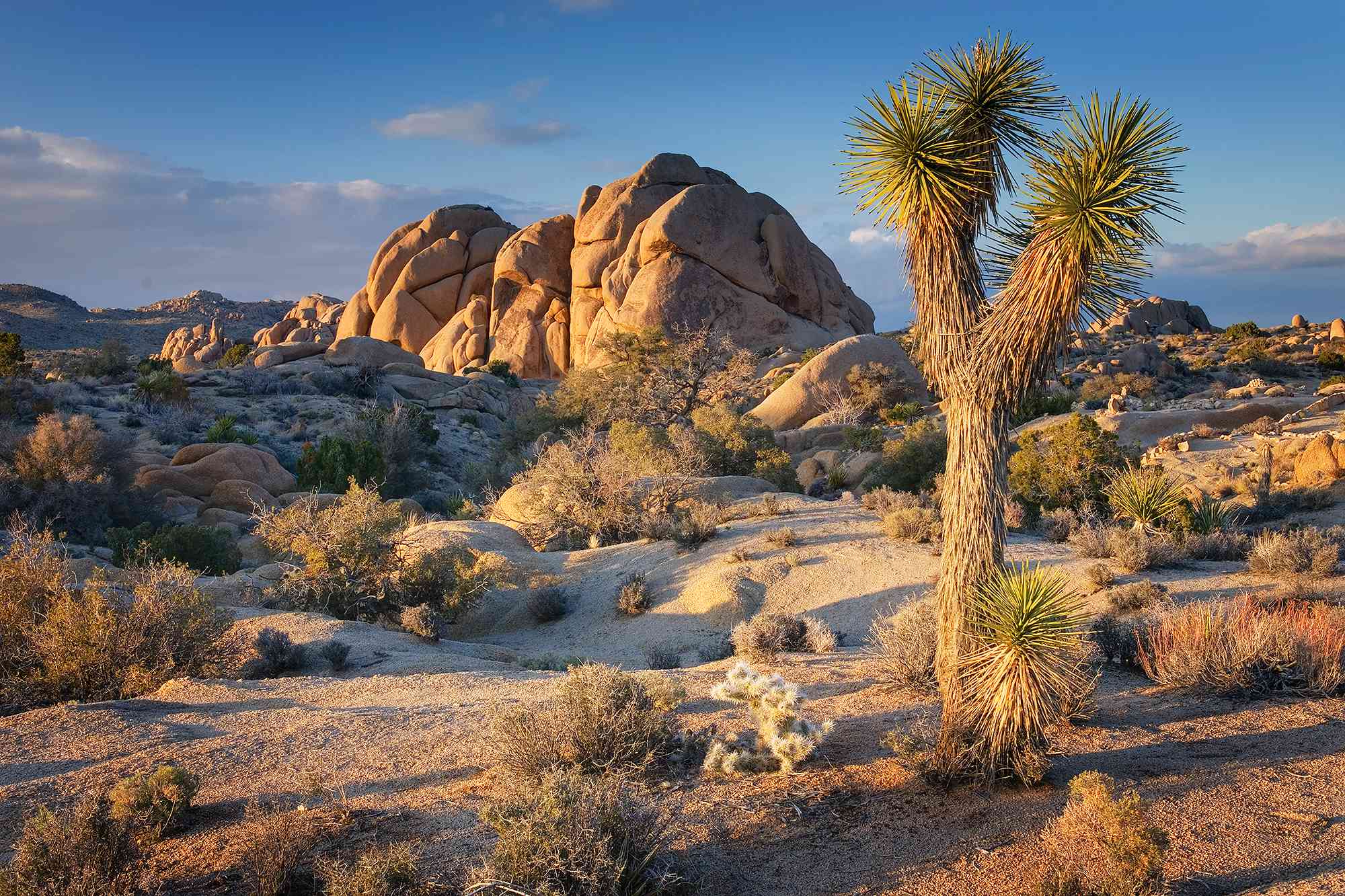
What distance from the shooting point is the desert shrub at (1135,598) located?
1099 centimetres

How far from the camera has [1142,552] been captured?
12.5 meters

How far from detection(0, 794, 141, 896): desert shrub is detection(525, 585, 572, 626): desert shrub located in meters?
9.23

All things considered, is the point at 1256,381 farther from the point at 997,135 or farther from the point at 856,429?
the point at 997,135

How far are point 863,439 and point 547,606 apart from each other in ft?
38.9

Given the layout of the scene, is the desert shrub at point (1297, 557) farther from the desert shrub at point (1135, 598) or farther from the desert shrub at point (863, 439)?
the desert shrub at point (863, 439)

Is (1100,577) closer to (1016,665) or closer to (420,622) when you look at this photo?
(1016,665)

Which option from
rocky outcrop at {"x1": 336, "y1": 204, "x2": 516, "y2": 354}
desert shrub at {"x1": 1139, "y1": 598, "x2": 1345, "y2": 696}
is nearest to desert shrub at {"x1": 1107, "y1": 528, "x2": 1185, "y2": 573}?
desert shrub at {"x1": 1139, "y1": 598, "x2": 1345, "y2": 696}

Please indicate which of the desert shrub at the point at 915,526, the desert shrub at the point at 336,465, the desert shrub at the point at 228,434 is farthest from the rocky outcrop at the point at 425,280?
the desert shrub at the point at 915,526

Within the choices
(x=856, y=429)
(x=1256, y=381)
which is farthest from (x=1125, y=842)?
(x=1256, y=381)

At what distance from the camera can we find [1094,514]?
15.3 metres

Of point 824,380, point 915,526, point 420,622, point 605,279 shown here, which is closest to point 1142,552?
→ point 915,526

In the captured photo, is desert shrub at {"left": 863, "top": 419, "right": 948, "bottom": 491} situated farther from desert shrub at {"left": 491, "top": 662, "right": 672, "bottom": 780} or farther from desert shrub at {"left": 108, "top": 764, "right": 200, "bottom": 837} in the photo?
desert shrub at {"left": 108, "top": 764, "right": 200, "bottom": 837}

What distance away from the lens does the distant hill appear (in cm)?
6634

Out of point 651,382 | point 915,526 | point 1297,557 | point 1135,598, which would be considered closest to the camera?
point 1135,598
